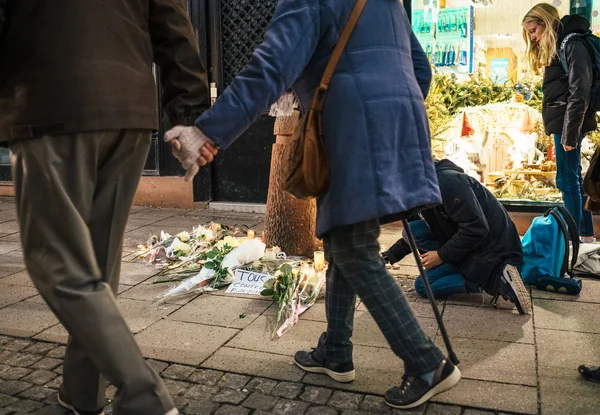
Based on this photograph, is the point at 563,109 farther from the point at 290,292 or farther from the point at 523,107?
the point at 290,292

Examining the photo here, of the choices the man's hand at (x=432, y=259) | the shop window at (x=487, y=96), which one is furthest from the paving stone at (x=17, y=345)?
the shop window at (x=487, y=96)

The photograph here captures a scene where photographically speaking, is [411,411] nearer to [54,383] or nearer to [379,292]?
[379,292]

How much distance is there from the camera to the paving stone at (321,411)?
2.68 metres

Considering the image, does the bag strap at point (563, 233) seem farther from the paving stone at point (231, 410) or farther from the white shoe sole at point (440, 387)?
the paving stone at point (231, 410)

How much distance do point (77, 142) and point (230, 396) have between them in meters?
1.27

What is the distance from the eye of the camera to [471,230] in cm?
378

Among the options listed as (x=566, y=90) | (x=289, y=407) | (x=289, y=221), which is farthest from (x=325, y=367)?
(x=566, y=90)

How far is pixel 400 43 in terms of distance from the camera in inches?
103

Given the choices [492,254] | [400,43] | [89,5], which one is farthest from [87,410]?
[492,254]

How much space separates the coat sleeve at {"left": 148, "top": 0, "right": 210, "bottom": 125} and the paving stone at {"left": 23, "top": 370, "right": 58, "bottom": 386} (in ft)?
4.47

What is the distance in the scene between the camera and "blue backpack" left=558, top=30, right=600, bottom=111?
5.34 m

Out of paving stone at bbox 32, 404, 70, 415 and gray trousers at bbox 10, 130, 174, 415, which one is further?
paving stone at bbox 32, 404, 70, 415

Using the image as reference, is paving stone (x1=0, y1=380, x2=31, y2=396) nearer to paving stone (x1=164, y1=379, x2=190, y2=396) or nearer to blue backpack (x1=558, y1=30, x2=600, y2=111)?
paving stone (x1=164, y1=379, x2=190, y2=396)

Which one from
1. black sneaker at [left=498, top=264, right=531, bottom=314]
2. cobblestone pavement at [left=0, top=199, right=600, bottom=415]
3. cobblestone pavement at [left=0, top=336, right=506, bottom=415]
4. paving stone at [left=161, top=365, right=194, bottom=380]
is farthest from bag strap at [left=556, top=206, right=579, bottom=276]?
paving stone at [left=161, top=365, right=194, bottom=380]
